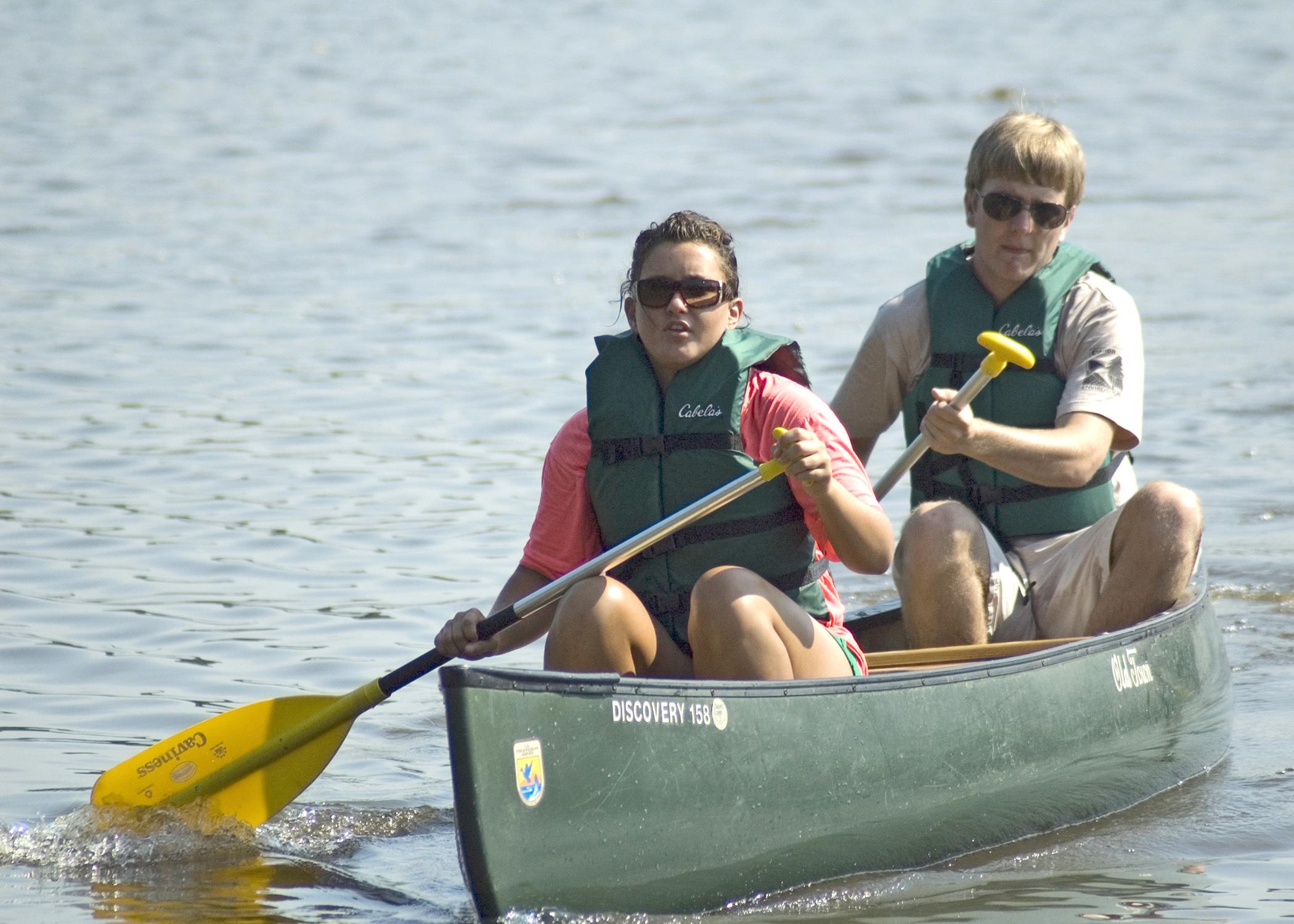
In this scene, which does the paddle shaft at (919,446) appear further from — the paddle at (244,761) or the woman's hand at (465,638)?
the paddle at (244,761)

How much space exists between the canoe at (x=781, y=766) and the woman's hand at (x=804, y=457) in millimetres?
365

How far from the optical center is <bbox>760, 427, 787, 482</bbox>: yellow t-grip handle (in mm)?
2990

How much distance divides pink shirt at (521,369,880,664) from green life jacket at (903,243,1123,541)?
0.61 m

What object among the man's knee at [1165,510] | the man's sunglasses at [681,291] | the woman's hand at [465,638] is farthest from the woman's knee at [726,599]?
the man's knee at [1165,510]

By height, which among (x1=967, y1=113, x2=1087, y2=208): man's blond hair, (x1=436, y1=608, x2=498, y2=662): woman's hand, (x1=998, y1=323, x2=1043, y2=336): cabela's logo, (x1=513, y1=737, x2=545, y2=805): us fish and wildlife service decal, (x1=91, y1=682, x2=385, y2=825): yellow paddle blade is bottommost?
(x1=91, y1=682, x2=385, y2=825): yellow paddle blade

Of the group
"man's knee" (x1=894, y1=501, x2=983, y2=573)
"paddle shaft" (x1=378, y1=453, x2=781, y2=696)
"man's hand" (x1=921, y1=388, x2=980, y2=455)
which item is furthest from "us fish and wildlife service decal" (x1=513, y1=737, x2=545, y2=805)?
"man's knee" (x1=894, y1=501, x2=983, y2=573)

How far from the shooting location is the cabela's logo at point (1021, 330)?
3857 mm

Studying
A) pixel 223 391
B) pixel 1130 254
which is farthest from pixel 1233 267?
pixel 223 391

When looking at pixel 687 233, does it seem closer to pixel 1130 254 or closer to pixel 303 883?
pixel 303 883

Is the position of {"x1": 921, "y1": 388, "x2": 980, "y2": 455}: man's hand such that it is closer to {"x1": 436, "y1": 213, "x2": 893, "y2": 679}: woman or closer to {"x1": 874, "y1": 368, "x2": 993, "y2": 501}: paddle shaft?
{"x1": 874, "y1": 368, "x2": 993, "y2": 501}: paddle shaft

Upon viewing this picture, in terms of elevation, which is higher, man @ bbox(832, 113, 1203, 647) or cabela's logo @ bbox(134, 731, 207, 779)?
man @ bbox(832, 113, 1203, 647)

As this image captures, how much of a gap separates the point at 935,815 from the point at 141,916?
1.48 metres

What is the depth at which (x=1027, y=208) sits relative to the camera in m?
3.82

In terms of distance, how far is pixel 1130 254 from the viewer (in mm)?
10875
